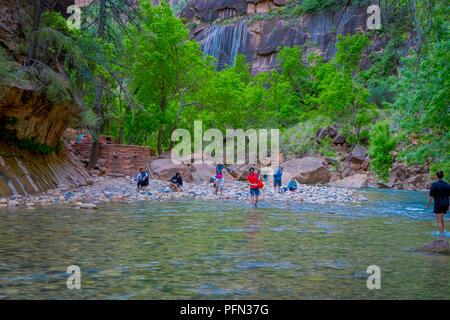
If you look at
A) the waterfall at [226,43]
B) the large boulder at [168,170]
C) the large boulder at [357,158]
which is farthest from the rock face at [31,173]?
the waterfall at [226,43]

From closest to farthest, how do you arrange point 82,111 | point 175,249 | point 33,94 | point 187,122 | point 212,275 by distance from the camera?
1. point 212,275
2. point 175,249
3. point 33,94
4. point 82,111
5. point 187,122

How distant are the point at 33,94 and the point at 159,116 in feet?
60.6

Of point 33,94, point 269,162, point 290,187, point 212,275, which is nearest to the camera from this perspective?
point 212,275

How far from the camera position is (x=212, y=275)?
614 cm

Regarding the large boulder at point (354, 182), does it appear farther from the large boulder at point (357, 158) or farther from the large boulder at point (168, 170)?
the large boulder at point (168, 170)

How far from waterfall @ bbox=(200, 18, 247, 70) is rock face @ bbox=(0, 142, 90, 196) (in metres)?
58.6

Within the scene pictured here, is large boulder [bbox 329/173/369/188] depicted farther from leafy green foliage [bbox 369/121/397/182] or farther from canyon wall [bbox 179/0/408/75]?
canyon wall [bbox 179/0/408/75]

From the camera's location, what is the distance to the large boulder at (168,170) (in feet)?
97.8

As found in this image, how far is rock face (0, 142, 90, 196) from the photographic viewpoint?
52.1ft

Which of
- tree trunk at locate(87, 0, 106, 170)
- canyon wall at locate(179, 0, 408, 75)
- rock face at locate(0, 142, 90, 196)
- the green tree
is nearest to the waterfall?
canyon wall at locate(179, 0, 408, 75)
